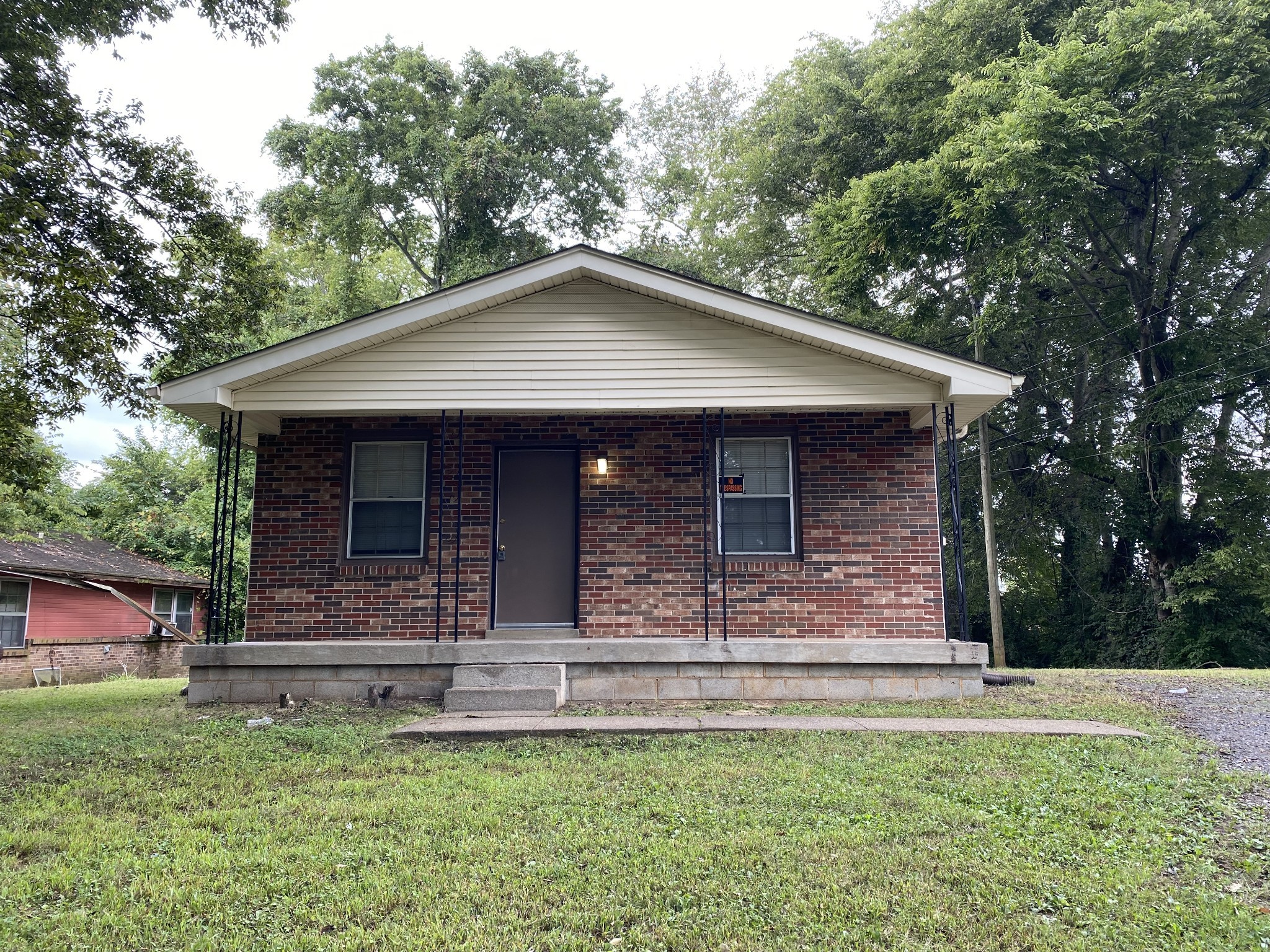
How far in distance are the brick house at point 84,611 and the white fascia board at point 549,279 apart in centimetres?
817

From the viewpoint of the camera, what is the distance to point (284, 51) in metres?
11.8

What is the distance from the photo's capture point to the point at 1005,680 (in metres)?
8.71

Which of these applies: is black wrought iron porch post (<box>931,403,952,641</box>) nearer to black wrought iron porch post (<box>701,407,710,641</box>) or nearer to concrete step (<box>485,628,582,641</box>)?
black wrought iron porch post (<box>701,407,710,641</box>)

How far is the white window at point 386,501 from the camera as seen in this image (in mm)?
8938

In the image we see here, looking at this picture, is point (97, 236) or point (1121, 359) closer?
point (97, 236)

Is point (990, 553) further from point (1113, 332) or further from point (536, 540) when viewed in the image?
point (536, 540)

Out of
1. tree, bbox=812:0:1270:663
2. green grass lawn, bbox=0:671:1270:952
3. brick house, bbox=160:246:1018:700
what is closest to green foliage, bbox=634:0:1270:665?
tree, bbox=812:0:1270:663

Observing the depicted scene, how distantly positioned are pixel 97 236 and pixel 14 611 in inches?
403

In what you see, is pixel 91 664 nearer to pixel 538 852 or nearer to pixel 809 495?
pixel 809 495

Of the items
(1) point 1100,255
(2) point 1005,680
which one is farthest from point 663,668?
(1) point 1100,255

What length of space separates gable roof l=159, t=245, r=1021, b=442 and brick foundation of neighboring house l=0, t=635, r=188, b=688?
1101cm

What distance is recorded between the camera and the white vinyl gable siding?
8055 millimetres

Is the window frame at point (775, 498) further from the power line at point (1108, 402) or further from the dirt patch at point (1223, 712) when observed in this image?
the power line at point (1108, 402)

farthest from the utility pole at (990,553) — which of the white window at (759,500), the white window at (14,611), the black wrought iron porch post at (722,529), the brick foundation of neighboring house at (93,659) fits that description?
the white window at (14,611)
